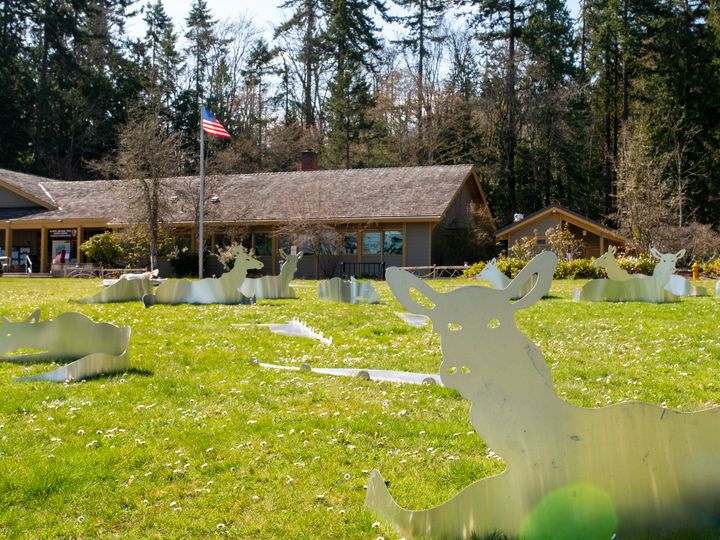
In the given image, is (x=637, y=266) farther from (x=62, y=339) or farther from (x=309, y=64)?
(x=309, y=64)

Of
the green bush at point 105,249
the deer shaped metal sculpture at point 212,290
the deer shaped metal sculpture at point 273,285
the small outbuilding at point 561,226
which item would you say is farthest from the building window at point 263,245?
the deer shaped metal sculpture at point 212,290

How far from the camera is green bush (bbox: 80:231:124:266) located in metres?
32.9

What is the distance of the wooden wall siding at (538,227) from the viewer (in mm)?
35344

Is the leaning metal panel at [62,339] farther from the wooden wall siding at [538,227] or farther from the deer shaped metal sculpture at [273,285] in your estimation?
the wooden wall siding at [538,227]

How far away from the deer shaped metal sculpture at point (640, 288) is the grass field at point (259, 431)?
480 centimetres

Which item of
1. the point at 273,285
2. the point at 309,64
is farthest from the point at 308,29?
the point at 273,285

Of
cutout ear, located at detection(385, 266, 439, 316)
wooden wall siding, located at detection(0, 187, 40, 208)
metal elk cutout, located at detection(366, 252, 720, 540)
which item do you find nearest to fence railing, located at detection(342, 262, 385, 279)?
wooden wall siding, located at detection(0, 187, 40, 208)

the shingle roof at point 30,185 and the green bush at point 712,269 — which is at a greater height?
the shingle roof at point 30,185

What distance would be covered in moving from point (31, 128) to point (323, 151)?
21827 millimetres

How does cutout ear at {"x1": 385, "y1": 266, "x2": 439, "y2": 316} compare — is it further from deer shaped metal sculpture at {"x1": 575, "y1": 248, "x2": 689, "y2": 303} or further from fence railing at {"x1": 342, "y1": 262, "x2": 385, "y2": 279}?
fence railing at {"x1": 342, "y1": 262, "x2": 385, "y2": 279}

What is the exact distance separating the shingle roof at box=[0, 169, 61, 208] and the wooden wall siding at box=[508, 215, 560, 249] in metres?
24.9

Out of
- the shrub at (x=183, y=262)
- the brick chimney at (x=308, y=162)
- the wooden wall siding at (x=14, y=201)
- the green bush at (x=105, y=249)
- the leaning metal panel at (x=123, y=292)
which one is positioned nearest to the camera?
the leaning metal panel at (x=123, y=292)

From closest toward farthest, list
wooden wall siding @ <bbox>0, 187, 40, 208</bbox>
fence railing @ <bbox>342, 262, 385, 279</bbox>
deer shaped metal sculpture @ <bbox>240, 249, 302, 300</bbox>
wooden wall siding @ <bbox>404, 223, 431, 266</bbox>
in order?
1. deer shaped metal sculpture @ <bbox>240, 249, 302, 300</bbox>
2. wooden wall siding @ <bbox>404, 223, 431, 266</bbox>
3. fence railing @ <bbox>342, 262, 385, 279</bbox>
4. wooden wall siding @ <bbox>0, 187, 40, 208</bbox>

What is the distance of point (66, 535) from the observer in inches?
147
